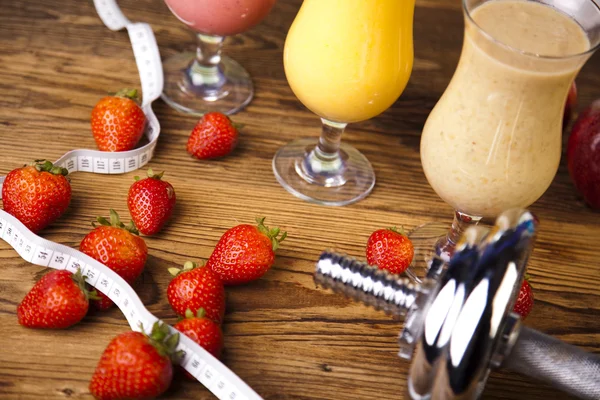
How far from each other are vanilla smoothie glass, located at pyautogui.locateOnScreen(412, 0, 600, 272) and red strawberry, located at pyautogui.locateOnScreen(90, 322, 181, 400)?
586 millimetres

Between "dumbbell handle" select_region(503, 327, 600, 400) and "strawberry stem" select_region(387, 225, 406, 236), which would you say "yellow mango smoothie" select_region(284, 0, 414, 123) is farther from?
"dumbbell handle" select_region(503, 327, 600, 400)

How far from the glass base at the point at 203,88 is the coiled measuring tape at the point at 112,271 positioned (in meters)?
0.07

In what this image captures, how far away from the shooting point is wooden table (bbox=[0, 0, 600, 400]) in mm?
1271

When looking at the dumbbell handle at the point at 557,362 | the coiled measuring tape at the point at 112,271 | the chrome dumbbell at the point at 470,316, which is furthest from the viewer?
the coiled measuring tape at the point at 112,271

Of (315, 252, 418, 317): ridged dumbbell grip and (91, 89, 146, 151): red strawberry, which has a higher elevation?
(315, 252, 418, 317): ridged dumbbell grip

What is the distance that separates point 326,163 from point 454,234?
0.35 m

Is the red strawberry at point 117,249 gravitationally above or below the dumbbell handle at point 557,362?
below

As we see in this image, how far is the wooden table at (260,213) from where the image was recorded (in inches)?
50.1

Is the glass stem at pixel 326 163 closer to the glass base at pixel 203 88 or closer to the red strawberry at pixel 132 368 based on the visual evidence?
the glass base at pixel 203 88

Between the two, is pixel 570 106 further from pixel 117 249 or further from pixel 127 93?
pixel 117 249

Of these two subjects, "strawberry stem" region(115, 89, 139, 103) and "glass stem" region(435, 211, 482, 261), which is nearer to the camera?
"glass stem" region(435, 211, 482, 261)

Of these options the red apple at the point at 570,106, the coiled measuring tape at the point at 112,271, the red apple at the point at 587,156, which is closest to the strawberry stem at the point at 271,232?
the coiled measuring tape at the point at 112,271

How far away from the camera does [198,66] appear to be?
6.35 feet

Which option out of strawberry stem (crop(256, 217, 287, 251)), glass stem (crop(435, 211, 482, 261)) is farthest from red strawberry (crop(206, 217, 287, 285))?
glass stem (crop(435, 211, 482, 261))
